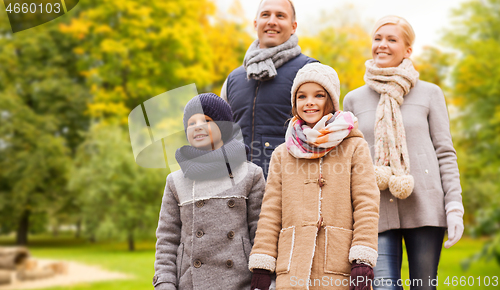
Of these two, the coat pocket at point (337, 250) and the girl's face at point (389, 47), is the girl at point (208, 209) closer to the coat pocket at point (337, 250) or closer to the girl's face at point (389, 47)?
the coat pocket at point (337, 250)

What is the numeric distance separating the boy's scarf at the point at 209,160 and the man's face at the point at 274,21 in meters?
0.89

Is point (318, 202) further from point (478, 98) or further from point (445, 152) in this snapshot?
point (478, 98)

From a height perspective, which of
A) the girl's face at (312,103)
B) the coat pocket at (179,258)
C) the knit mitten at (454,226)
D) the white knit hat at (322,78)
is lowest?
the coat pocket at (179,258)

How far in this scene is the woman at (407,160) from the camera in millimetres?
2670

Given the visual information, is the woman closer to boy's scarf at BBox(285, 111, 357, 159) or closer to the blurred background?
boy's scarf at BBox(285, 111, 357, 159)

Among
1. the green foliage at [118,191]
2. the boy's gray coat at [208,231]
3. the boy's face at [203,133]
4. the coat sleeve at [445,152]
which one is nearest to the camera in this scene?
the boy's gray coat at [208,231]

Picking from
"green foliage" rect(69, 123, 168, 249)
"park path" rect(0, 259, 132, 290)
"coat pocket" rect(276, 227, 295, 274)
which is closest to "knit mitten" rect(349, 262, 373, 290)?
"coat pocket" rect(276, 227, 295, 274)

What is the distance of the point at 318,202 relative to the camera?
220cm

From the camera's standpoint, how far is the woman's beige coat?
6.79 feet

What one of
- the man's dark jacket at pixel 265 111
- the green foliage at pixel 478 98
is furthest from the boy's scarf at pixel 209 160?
the green foliage at pixel 478 98

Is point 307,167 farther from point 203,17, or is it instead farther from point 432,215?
point 203,17

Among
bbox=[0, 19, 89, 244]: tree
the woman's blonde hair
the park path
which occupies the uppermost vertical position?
bbox=[0, 19, 89, 244]: tree

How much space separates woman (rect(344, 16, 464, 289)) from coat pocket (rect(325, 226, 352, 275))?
2.21 ft

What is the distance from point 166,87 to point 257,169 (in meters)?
11.4
